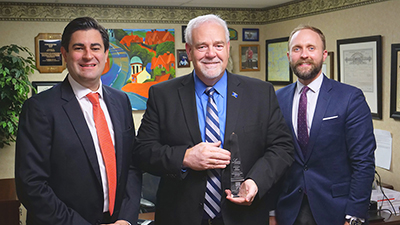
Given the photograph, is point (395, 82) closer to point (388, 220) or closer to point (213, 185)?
point (388, 220)

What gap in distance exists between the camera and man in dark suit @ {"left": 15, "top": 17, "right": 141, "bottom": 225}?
65.3 inches

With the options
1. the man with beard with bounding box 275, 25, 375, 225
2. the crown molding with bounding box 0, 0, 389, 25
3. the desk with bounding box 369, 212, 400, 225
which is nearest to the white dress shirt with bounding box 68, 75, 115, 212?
the man with beard with bounding box 275, 25, 375, 225

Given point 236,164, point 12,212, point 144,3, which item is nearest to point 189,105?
point 236,164

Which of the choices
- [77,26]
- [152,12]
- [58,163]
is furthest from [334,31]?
[58,163]

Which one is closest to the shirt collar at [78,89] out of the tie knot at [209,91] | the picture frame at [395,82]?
the tie knot at [209,91]

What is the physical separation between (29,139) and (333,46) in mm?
4060

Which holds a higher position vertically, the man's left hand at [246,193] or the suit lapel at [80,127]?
the suit lapel at [80,127]

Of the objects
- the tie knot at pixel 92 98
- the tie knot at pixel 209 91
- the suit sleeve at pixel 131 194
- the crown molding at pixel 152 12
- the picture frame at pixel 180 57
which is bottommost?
the suit sleeve at pixel 131 194

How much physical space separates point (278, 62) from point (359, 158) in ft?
13.7

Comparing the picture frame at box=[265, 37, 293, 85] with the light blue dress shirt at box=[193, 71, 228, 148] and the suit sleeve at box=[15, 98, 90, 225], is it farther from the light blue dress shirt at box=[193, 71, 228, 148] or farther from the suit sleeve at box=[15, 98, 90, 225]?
the suit sleeve at box=[15, 98, 90, 225]

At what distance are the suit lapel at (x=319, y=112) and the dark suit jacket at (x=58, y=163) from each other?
37.6 inches

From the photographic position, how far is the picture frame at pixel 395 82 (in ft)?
12.9

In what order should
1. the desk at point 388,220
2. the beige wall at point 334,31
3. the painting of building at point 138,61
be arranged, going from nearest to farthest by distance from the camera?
the desk at point 388,220, the beige wall at point 334,31, the painting of building at point 138,61

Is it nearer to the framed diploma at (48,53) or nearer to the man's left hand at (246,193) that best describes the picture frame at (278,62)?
the framed diploma at (48,53)
